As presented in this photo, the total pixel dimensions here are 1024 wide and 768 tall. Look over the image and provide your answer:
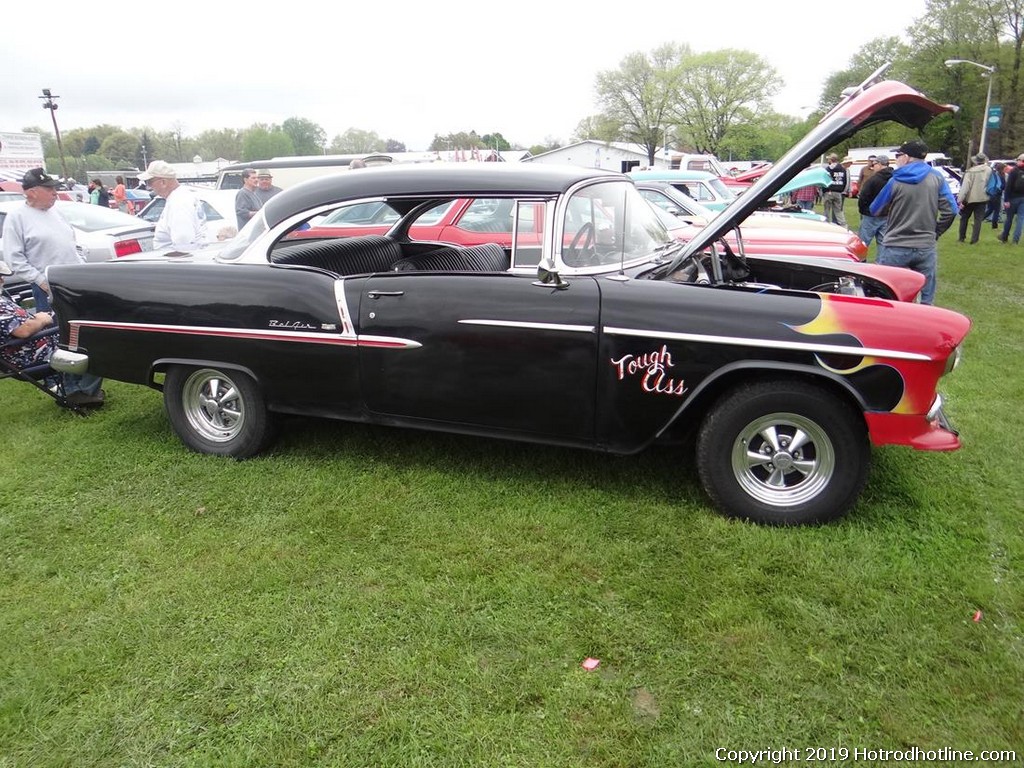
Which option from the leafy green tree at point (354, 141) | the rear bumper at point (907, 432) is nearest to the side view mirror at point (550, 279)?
the rear bumper at point (907, 432)

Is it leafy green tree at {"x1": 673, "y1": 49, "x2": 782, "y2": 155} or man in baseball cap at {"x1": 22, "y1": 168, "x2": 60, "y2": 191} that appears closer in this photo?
man in baseball cap at {"x1": 22, "y1": 168, "x2": 60, "y2": 191}

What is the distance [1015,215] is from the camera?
13180mm

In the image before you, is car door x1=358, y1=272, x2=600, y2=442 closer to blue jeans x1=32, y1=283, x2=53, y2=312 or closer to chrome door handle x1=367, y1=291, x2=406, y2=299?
chrome door handle x1=367, y1=291, x2=406, y2=299

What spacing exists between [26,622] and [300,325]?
1832mm

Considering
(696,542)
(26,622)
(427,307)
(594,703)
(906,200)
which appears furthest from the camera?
(906,200)

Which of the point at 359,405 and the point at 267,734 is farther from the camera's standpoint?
the point at 359,405

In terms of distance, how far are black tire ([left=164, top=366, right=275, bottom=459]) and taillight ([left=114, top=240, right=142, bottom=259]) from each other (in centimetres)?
583

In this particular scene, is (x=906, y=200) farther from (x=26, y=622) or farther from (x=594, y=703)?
→ (x=26, y=622)

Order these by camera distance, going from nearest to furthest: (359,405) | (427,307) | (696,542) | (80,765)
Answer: (80,765), (696,542), (427,307), (359,405)

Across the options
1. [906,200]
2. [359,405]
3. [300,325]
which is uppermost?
[906,200]

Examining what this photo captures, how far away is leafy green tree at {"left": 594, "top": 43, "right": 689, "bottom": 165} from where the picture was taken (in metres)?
63.8

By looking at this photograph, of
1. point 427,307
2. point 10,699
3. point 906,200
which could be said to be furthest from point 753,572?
point 906,200

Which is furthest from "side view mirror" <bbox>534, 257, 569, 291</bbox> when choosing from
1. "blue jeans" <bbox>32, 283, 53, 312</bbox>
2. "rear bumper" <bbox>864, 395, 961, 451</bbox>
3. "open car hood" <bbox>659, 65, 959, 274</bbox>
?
"blue jeans" <bbox>32, 283, 53, 312</bbox>

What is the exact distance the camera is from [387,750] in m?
2.27
